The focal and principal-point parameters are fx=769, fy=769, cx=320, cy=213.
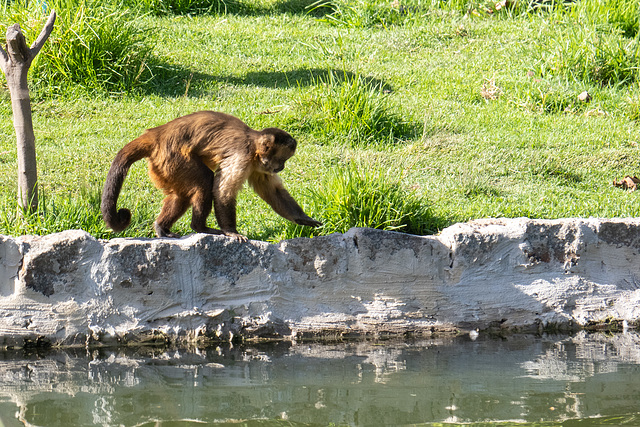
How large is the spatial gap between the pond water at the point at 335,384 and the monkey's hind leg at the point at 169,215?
3.52 ft

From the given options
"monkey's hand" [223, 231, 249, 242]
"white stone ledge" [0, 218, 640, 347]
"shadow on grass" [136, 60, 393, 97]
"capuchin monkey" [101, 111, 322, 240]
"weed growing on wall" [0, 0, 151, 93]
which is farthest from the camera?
"shadow on grass" [136, 60, 393, 97]

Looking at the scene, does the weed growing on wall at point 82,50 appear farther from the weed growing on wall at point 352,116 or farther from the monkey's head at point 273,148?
the monkey's head at point 273,148

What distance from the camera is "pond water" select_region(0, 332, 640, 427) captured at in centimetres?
412

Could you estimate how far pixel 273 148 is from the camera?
5867 millimetres

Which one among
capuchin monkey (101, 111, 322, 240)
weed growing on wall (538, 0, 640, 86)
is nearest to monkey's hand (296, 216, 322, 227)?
capuchin monkey (101, 111, 322, 240)

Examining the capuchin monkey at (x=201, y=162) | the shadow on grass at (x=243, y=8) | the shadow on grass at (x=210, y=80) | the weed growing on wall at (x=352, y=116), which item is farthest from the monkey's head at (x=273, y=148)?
the shadow on grass at (x=243, y=8)

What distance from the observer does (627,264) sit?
584 centimetres

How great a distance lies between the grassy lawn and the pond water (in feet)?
4.69

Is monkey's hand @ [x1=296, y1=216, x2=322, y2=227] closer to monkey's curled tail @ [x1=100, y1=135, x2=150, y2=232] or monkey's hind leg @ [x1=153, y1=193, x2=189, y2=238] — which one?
monkey's hind leg @ [x1=153, y1=193, x2=189, y2=238]

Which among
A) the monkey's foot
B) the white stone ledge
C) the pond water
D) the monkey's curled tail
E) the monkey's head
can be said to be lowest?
the pond water

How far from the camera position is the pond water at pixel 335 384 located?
4.12m

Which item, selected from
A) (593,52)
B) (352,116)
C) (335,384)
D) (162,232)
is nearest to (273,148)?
(162,232)

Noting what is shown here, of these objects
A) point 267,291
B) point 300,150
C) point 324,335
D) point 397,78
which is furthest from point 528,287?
point 397,78

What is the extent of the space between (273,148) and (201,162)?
0.56 m
